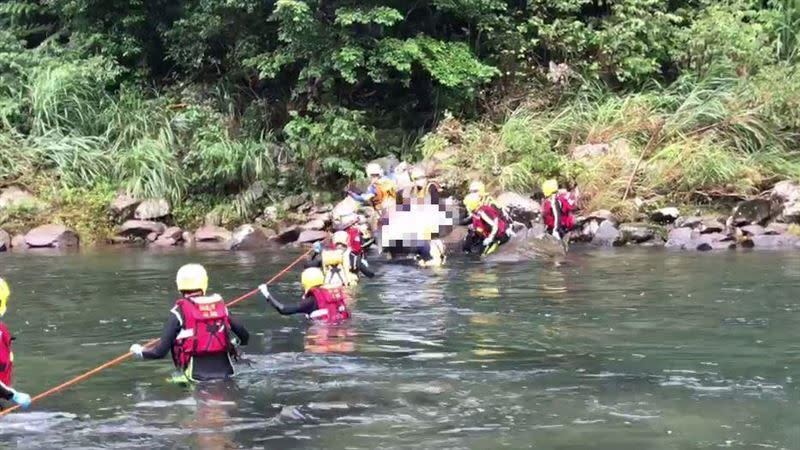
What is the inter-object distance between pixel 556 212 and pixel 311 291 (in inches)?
298

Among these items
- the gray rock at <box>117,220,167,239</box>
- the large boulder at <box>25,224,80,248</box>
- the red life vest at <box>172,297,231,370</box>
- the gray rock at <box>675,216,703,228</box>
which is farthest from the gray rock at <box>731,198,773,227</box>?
the red life vest at <box>172,297,231,370</box>

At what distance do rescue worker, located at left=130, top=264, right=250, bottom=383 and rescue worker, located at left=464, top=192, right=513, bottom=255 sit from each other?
29.3ft

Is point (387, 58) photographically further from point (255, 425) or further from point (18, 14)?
point (255, 425)

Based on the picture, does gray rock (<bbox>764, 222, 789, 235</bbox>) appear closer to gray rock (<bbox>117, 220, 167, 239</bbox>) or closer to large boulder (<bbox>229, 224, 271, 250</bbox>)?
large boulder (<bbox>229, 224, 271, 250</bbox>)

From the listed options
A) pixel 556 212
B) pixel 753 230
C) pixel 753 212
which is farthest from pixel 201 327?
pixel 753 212

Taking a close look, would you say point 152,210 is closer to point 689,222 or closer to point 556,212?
point 556,212

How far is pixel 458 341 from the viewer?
399 inches

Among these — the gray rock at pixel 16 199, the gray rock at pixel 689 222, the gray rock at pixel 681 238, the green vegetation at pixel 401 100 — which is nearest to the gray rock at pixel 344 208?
the green vegetation at pixel 401 100

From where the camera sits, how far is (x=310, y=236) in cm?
1984

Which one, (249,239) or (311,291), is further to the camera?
(249,239)

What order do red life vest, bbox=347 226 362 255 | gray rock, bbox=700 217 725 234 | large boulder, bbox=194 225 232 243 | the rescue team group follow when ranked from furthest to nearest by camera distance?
1. large boulder, bbox=194 225 232 243
2. gray rock, bbox=700 217 725 234
3. red life vest, bbox=347 226 362 255
4. the rescue team group

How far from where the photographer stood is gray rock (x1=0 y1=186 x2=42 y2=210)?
20906mm

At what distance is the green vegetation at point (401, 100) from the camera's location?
20.4m

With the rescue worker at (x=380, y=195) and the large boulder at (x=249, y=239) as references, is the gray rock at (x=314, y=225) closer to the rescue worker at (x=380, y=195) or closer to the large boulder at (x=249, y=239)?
the large boulder at (x=249, y=239)
